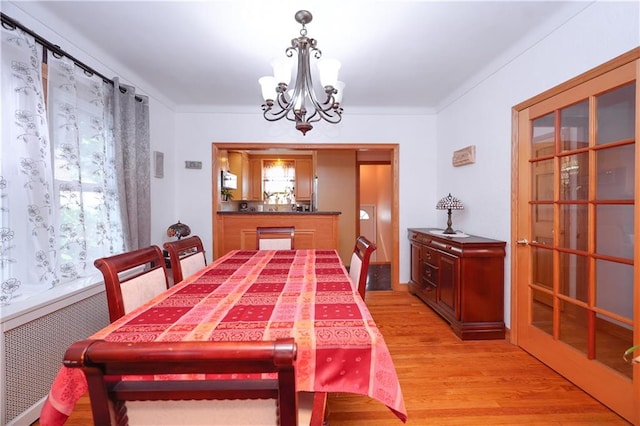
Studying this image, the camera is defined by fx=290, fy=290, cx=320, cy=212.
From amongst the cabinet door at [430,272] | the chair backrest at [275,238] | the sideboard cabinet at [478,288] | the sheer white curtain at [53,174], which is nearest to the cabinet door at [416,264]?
the cabinet door at [430,272]

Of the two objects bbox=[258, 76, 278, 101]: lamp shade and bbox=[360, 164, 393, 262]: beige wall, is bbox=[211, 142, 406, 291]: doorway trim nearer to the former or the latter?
bbox=[258, 76, 278, 101]: lamp shade

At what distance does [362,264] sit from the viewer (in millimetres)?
1554

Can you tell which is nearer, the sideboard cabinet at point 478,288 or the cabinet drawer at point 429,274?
the sideboard cabinet at point 478,288

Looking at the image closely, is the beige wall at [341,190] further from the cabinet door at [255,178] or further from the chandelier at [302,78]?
the chandelier at [302,78]

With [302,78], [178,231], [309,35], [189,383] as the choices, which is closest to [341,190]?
[178,231]

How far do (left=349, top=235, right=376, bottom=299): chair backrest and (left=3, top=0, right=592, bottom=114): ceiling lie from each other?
151cm

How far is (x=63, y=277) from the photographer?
1.93m

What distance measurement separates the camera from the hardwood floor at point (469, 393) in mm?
1593

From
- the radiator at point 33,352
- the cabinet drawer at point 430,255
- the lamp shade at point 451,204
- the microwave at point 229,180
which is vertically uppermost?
the microwave at point 229,180

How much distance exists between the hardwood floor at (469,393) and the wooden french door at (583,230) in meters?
0.14

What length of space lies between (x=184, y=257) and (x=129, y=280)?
→ 60 cm

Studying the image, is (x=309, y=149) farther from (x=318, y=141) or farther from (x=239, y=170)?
(x=239, y=170)

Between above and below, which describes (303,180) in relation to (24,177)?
above

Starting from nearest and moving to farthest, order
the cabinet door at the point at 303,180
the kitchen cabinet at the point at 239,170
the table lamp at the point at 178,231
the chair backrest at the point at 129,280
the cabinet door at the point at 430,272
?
the chair backrest at the point at 129,280 → the cabinet door at the point at 430,272 → the table lamp at the point at 178,231 → the kitchen cabinet at the point at 239,170 → the cabinet door at the point at 303,180
